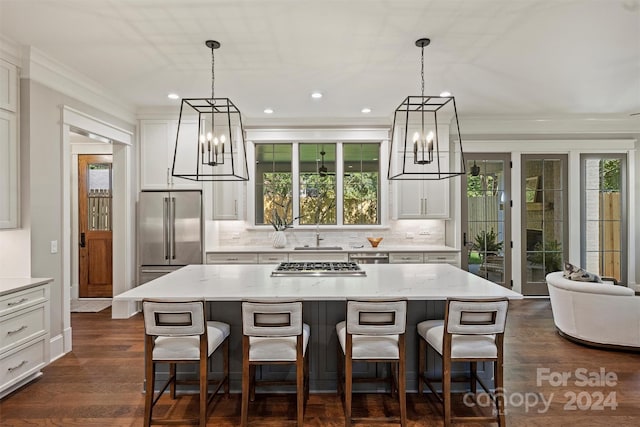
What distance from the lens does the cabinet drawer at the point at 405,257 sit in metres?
4.91

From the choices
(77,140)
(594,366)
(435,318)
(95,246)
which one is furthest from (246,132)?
(594,366)

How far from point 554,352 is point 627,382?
25.0 inches

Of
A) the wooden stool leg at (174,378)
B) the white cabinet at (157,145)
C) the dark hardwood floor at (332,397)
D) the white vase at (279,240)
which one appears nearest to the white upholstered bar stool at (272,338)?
the dark hardwood floor at (332,397)

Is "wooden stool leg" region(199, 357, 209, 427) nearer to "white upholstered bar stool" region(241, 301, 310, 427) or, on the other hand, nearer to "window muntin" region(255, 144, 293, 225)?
"white upholstered bar stool" region(241, 301, 310, 427)

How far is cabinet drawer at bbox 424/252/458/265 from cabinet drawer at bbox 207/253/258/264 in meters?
2.42

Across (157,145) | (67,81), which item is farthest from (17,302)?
(157,145)

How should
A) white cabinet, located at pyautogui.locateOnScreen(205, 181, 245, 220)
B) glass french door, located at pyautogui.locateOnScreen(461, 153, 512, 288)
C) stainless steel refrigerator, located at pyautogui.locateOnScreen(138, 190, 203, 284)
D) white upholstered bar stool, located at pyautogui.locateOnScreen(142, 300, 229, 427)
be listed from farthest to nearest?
glass french door, located at pyautogui.locateOnScreen(461, 153, 512, 288) < white cabinet, located at pyautogui.locateOnScreen(205, 181, 245, 220) < stainless steel refrigerator, located at pyautogui.locateOnScreen(138, 190, 203, 284) < white upholstered bar stool, located at pyautogui.locateOnScreen(142, 300, 229, 427)

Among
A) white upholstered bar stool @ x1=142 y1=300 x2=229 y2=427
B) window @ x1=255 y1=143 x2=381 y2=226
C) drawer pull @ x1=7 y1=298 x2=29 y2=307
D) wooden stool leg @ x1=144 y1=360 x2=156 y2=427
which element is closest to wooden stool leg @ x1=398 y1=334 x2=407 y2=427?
white upholstered bar stool @ x1=142 y1=300 x2=229 y2=427

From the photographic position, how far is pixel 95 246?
5.66m

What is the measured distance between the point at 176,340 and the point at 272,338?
61cm

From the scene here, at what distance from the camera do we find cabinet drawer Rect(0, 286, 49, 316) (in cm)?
258

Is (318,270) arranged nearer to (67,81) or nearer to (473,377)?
(473,377)

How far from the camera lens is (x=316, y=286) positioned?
2.55 m

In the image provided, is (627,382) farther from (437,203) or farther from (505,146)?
(505,146)
